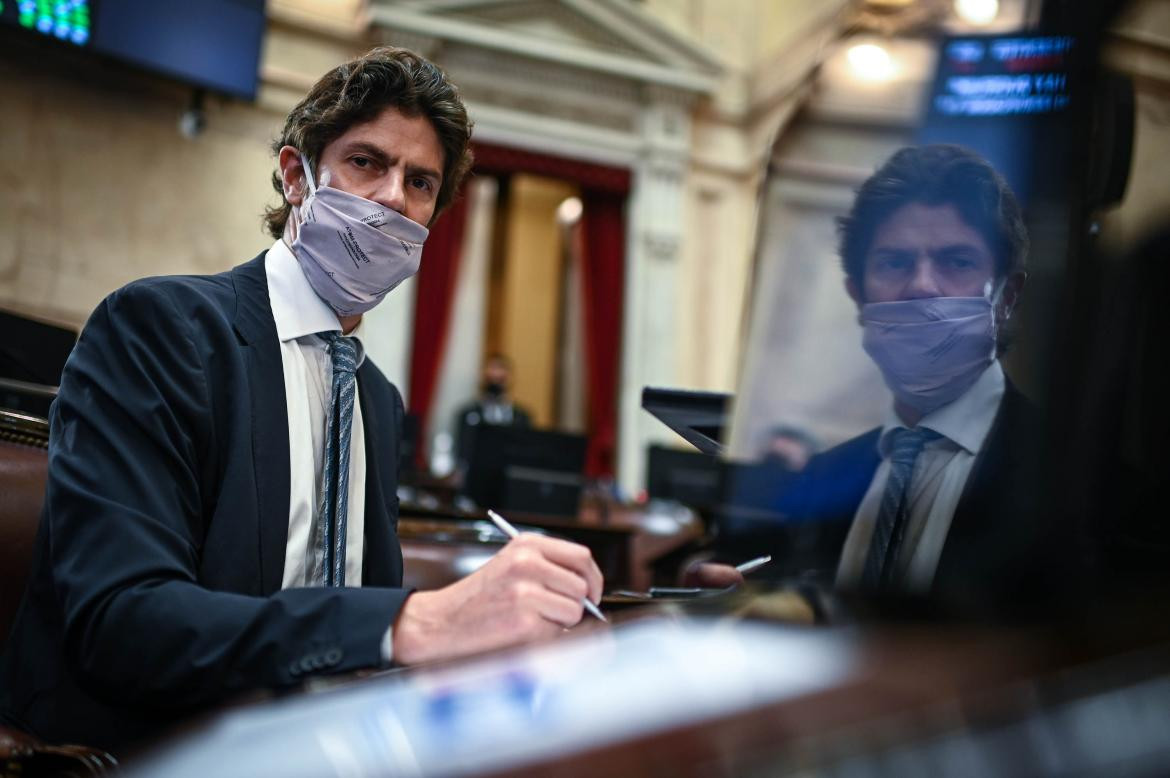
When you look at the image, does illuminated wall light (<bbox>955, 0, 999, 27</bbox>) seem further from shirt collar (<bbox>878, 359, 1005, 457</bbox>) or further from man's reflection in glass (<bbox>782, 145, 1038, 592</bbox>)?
shirt collar (<bbox>878, 359, 1005, 457</bbox>)

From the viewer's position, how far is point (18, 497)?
1366 mm

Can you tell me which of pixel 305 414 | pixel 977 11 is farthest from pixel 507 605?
pixel 305 414

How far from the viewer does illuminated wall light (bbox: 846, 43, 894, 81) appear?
68 cm

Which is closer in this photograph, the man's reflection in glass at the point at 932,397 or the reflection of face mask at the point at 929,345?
the man's reflection in glass at the point at 932,397

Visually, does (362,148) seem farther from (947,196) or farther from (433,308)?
(433,308)

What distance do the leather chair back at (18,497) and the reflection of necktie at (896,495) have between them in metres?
1.15

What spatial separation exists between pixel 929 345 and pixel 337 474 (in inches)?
31.9

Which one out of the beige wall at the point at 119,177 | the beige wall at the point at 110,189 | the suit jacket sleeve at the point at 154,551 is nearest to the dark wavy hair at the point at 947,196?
the suit jacket sleeve at the point at 154,551

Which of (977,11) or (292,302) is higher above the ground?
(977,11)

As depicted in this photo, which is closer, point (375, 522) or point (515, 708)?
point (515, 708)

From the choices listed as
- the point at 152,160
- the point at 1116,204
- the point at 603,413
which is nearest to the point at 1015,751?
the point at 1116,204

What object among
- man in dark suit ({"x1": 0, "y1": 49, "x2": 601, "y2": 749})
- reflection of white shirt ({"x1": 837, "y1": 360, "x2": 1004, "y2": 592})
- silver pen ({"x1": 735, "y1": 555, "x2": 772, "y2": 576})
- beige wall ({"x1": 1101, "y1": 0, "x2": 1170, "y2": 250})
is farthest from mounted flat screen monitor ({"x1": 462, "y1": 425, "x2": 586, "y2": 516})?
beige wall ({"x1": 1101, "y1": 0, "x2": 1170, "y2": 250})

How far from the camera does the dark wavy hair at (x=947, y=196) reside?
60 cm

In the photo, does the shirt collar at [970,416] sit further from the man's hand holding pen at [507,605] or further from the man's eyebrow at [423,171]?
the man's eyebrow at [423,171]
